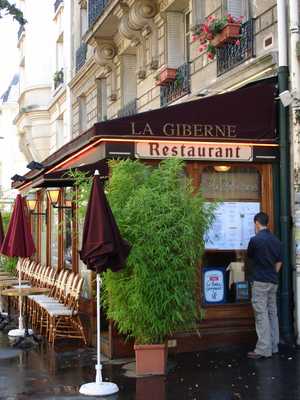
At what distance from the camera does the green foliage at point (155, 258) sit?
8.00 metres

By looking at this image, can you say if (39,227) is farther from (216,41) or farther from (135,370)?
(135,370)

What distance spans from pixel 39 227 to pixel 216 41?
7041 mm

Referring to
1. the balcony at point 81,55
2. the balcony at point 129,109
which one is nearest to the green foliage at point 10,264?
the balcony at point 129,109

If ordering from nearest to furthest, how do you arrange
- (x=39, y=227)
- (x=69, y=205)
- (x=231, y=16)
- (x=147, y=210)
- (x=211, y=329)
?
(x=147, y=210) < (x=211, y=329) < (x=231, y=16) < (x=69, y=205) < (x=39, y=227)

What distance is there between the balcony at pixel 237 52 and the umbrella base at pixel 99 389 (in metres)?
5.77

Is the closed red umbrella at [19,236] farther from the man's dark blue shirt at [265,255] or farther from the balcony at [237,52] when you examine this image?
the balcony at [237,52]

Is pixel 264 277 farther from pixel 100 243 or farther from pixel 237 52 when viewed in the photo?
pixel 237 52

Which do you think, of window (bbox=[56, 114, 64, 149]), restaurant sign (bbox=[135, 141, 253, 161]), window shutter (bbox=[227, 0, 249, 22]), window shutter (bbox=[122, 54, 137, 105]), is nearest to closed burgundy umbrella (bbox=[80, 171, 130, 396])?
restaurant sign (bbox=[135, 141, 253, 161])

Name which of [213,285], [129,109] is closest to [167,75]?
[129,109]

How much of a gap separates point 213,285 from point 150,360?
2084 mm

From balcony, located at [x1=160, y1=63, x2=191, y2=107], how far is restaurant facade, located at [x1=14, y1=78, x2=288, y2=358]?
10.5 feet

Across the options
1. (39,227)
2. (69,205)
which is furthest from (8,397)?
(39,227)

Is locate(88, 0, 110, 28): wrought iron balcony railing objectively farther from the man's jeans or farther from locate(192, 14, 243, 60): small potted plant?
the man's jeans

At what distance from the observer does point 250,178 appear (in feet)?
33.1
